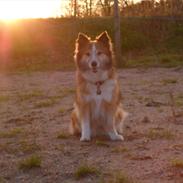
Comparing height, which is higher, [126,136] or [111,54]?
[111,54]

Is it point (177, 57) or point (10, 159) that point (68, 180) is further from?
point (177, 57)

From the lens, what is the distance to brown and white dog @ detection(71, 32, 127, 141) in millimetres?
7152

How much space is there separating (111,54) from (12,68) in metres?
13.9

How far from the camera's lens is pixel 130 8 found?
28.7 meters

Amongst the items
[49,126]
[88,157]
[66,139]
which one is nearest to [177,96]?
[49,126]

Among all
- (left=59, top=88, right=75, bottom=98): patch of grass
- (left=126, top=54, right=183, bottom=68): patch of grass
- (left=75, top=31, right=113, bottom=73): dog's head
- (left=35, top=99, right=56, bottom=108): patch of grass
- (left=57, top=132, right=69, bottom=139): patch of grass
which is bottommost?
(left=126, top=54, right=183, bottom=68): patch of grass

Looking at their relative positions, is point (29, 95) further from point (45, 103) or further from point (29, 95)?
point (45, 103)

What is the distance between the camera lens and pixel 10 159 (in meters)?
6.21

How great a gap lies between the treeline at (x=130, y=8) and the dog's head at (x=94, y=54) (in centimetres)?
1972

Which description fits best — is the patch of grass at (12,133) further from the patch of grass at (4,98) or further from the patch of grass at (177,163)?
the patch of grass at (4,98)

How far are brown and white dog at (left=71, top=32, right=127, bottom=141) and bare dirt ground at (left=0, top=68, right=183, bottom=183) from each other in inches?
11.2

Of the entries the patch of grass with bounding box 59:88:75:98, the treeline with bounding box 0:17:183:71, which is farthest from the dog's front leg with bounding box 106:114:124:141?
the treeline with bounding box 0:17:183:71

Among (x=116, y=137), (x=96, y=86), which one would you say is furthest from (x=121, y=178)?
(x=96, y=86)

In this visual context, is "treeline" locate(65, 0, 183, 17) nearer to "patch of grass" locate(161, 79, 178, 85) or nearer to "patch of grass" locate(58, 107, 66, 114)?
"patch of grass" locate(161, 79, 178, 85)
